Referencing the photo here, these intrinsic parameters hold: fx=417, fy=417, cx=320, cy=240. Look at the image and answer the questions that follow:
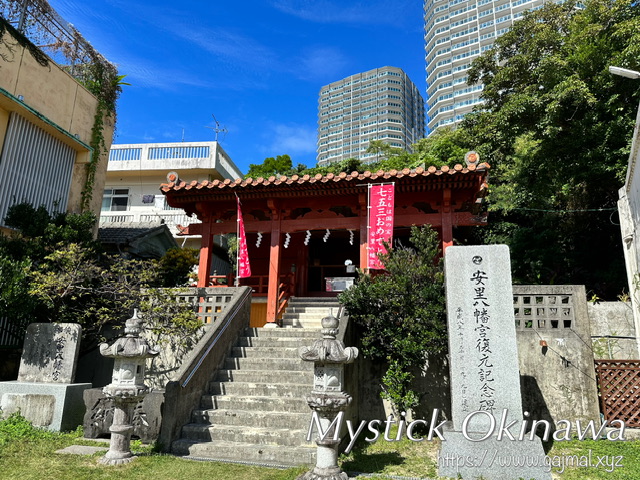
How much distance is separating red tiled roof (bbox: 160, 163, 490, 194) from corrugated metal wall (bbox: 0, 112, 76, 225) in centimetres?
357

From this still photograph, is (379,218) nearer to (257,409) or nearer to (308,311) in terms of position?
(308,311)

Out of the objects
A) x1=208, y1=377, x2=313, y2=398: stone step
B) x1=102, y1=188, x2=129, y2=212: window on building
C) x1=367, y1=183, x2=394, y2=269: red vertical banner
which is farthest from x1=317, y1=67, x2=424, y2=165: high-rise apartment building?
x1=208, y1=377, x2=313, y2=398: stone step

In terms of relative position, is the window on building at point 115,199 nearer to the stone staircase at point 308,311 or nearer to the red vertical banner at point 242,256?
the red vertical banner at point 242,256

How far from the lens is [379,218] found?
9617 millimetres

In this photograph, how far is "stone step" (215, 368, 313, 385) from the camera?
24.1 ft

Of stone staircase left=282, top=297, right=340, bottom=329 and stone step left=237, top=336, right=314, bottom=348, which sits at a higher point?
stone staircase left=282, top=297, right=340, bottom=329

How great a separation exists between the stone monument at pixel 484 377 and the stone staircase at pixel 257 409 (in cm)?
209

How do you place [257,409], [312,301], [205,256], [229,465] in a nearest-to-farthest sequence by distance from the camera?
[229,465] < [257,409] < [205,256] < [312,301]

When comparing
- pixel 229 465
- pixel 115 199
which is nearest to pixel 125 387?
pixel 229 465

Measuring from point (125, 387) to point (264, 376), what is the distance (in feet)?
7.86

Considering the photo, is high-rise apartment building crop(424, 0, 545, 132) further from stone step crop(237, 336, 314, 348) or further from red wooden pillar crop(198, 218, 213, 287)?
stone step crop(237, 336, 314, 348)

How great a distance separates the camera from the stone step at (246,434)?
19.9 feet

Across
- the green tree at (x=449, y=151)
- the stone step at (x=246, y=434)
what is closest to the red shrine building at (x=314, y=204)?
the stone step at (x=246, y=434)

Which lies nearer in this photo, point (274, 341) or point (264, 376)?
point (264, 376)
